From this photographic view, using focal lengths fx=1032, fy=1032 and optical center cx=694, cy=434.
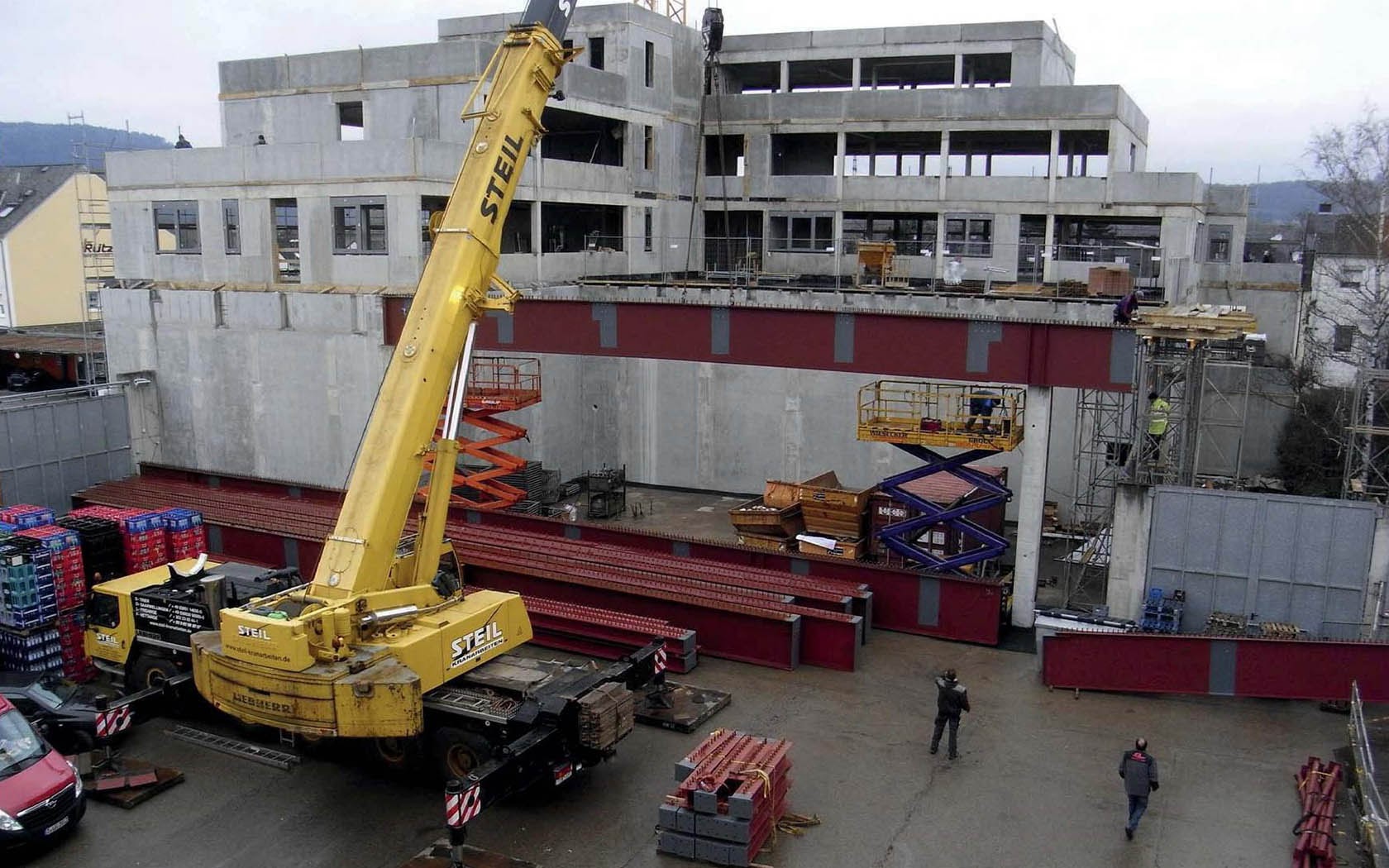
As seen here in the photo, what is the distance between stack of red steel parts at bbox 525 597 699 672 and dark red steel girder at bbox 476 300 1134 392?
5.69 m

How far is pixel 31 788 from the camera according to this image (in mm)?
11289

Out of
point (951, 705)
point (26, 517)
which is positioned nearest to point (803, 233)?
point (951, 705)

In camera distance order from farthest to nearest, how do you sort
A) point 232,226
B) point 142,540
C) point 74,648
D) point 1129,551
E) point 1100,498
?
1. point 232,226
2. point 1100,498
3. point 1129,551
4. point 142,540
5. point 74,648

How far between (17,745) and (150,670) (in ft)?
9.38

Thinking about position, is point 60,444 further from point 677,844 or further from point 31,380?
point 31,380

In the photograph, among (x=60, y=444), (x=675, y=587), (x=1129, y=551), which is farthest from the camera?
(x=60, y=444)

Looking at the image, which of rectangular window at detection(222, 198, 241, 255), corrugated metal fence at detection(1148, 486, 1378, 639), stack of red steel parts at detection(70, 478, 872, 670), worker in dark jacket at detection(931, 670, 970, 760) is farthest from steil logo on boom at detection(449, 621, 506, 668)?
rectangular window at detection(222, 198, 241, 255)

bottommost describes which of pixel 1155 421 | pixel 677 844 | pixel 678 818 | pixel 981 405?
pixel 677 844

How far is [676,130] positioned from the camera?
113ft

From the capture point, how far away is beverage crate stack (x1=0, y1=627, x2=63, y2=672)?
15.4m

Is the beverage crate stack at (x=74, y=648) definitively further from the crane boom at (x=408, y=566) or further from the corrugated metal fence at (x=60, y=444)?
the corrugated metal fence at (x=60, y=444)

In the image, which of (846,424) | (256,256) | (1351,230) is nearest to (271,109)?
(256,256)

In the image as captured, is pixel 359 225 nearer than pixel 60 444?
No

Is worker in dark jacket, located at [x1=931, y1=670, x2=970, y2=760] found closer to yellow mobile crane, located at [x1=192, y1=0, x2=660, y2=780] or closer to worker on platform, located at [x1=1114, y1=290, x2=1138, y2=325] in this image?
yellow mobile crane, located at [x1=192, y1=0, x2=660, y2=780]
